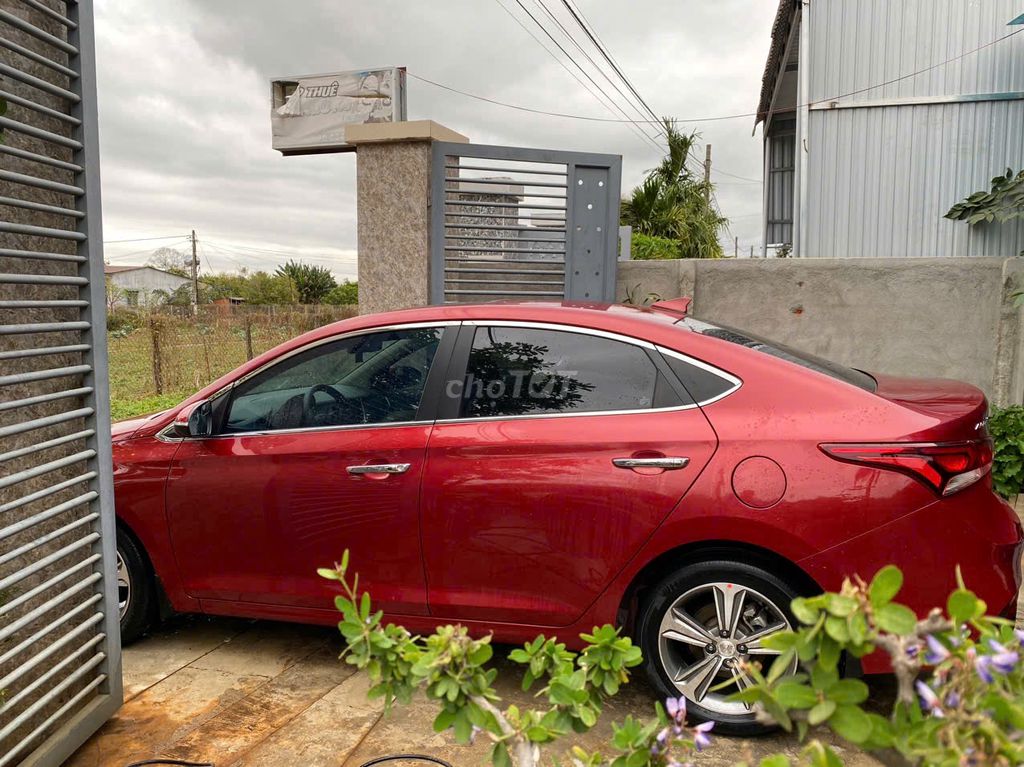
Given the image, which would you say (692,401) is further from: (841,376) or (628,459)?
(841,376)

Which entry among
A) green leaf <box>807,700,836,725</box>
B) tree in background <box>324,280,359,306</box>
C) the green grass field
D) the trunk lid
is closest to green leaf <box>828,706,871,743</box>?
green leaf <box>807,700,836,725</box>

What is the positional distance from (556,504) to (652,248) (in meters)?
17.6

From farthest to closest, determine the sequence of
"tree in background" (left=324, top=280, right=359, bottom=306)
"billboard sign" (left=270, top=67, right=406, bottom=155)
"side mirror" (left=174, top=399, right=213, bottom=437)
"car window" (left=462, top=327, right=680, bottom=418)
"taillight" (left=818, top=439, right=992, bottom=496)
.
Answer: "tree in background" (left=324, top=280, right=359, bottom=306) → "billboard sign" (left=270, top=67, right=406, bottom=155) → "side mirror" (left=174, top=399, right=213, bottom=437) → "car window" (left=462, top=327, right=680, bottom=418) → "taillight" (left=818, top=439, right=992, bottom=496)

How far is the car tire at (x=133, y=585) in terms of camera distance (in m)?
3.58

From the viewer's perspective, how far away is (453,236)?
6.72 metres

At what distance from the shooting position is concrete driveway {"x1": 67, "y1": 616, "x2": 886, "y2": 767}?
2.79 m

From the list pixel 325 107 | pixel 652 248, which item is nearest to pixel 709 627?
pixel 652 248

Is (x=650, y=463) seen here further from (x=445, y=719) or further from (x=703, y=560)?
(x=445, y=719)

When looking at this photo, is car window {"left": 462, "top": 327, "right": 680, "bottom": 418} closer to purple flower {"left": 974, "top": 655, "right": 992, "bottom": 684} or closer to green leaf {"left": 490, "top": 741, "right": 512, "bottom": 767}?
green leaf {"left": 490, "top": 741, "right": 512, "bottom": 767}

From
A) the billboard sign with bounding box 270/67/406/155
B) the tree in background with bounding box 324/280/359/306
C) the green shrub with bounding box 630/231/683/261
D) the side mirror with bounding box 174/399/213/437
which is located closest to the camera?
the side mirror with bounding box 174/399/213/437

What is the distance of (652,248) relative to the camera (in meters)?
19.9

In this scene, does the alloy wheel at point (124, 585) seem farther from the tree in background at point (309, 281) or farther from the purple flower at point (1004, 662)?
the tree in background at point (309, 281)

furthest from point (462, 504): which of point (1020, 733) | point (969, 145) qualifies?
point (969, 145)

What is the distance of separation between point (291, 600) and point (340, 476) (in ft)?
1.95
